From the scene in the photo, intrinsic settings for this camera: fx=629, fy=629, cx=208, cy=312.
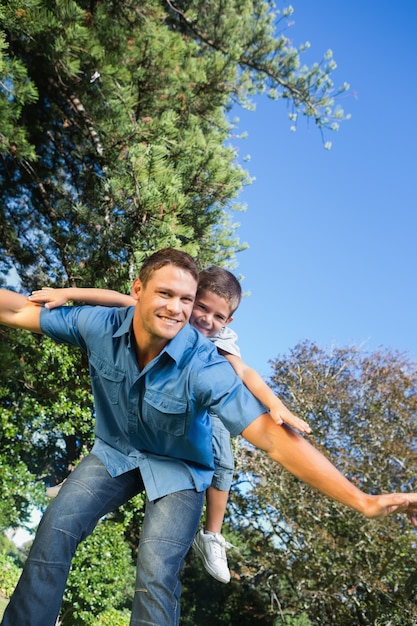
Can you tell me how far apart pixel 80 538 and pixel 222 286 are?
61.8 inches

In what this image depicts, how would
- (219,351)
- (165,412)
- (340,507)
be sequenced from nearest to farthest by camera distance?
(165,412) < (219,351) < (340,507)

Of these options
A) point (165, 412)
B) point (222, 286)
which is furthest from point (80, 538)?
point (222, 286)

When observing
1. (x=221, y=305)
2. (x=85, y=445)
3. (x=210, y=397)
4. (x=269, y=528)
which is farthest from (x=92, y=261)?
(x=269, y=528)

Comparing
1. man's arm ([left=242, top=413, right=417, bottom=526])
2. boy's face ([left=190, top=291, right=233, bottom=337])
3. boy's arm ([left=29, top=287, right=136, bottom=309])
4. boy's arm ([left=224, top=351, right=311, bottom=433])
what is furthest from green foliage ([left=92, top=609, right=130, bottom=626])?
man's arm ([left=242, top=413, right=417, bottom=526])

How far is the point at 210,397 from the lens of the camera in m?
2.28

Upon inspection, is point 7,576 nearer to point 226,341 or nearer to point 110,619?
point 110,619

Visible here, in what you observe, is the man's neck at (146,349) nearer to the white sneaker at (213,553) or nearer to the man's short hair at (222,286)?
the man's short hair at (222,286)

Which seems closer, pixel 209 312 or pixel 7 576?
pixel 209 312

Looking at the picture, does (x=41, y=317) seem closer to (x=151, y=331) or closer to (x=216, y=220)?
(x=151, y=331)

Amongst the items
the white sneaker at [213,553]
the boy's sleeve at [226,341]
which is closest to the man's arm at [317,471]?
the boy's sleeve at [226,341]

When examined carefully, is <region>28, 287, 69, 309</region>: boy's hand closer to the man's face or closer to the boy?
the man's face

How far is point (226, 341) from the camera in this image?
11.7 ft

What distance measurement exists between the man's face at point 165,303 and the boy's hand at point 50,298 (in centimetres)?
45

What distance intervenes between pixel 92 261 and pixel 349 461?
26.8 feet
